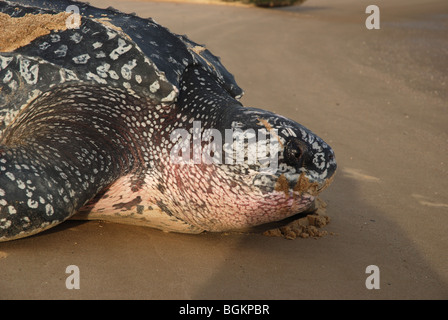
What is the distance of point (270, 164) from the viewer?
6.53ft

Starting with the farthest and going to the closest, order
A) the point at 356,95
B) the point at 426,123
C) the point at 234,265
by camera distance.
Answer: the point at 356,95
the point at 426,123
the point at 234,265

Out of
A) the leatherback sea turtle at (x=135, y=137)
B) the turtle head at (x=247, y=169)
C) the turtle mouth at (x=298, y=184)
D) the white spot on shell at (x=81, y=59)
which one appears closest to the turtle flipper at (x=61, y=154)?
the leatherback sea turtle at (x=135, y=137)

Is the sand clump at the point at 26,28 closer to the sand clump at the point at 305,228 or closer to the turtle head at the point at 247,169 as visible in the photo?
the turtle head at the point at 247,169

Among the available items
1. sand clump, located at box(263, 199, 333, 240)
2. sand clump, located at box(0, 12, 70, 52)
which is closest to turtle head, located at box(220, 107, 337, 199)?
sand clump, located at box(263, 199, 333, 240)

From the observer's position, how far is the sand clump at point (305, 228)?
2289mm

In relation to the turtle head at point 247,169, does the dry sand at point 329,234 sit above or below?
below

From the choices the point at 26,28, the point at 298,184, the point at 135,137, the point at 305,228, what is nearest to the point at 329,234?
the point at 305,228

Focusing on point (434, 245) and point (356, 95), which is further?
point (356, 95)

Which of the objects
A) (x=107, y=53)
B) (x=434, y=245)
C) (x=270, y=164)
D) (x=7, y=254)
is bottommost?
(x=434, y=245)

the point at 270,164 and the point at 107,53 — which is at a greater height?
the point at 107,53

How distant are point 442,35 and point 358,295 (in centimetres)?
762

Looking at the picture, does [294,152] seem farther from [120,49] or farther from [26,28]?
[26,28]
